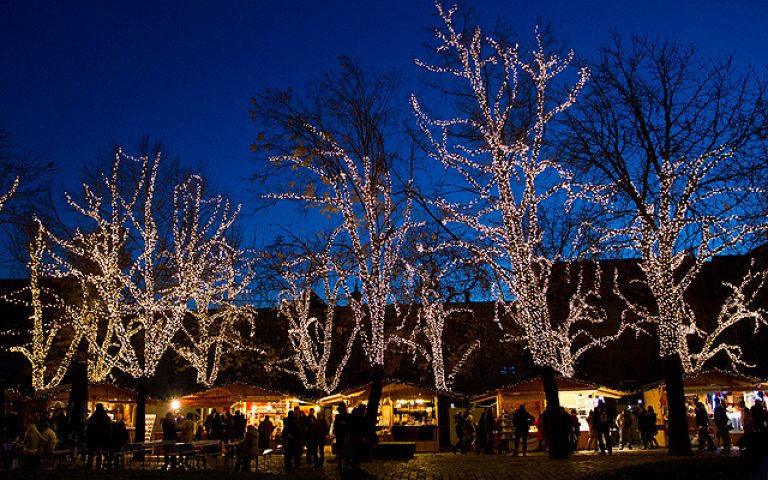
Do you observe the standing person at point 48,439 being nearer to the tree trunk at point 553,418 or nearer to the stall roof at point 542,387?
the tree trunk at point 553,418

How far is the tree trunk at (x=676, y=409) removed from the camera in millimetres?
18047

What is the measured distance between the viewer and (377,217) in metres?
21.9

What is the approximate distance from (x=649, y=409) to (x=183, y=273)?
58.4 feet

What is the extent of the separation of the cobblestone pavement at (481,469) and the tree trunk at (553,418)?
15.3 inches

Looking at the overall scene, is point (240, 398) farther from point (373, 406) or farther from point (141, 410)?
point (373, 406)

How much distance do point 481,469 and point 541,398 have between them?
33.1 ft

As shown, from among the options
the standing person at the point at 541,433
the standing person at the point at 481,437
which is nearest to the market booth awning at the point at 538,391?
the standing person at the point at 541,433

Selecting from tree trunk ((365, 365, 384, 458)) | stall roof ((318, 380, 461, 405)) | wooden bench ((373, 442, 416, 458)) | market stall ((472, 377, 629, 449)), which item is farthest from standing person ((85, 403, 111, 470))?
market stall ((472, 377, 629, 449))

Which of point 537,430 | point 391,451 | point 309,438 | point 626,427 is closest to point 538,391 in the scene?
point 537,430

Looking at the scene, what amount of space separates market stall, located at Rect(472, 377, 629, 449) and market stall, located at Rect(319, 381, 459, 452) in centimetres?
248

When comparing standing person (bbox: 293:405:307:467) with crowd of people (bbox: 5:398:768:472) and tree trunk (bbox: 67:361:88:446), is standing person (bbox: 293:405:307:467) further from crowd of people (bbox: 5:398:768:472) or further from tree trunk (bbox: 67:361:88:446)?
tree trunk (bbox: 67:361:88:446)

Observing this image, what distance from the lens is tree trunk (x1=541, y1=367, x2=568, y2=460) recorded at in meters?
18.8

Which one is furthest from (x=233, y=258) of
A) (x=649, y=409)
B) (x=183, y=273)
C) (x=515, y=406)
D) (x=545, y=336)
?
(x=649, y=409)

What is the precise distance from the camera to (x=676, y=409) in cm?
1809
